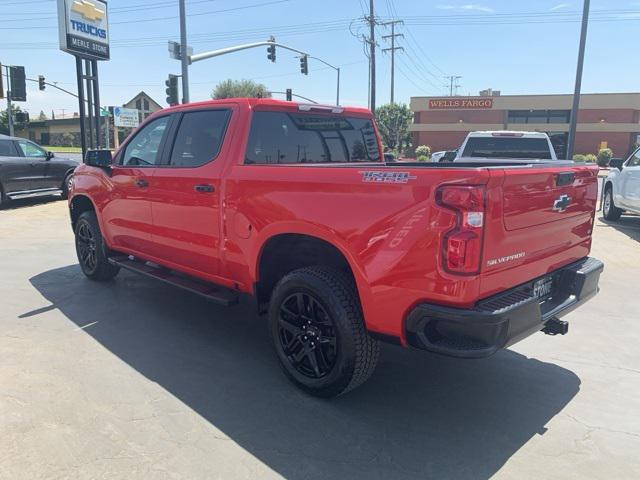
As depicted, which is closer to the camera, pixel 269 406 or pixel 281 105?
pixel 269 406

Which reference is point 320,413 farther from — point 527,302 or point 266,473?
point 527,302

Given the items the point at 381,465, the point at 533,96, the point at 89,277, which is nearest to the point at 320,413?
the point at 381,465

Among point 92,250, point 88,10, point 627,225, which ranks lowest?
point 627,225

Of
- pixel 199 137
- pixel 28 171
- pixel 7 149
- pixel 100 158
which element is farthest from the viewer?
pixel 28 171

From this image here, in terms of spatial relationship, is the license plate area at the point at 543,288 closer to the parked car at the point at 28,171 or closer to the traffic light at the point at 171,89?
the parked car at the point at 28,171

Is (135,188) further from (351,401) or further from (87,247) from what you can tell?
(351,401)

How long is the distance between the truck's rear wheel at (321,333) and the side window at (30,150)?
42.3ft

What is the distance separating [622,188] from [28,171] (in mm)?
14185

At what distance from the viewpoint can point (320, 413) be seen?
3.35m

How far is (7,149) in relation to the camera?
44.4 feet

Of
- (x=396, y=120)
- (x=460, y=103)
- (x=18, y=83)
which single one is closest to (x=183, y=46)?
(x=18, y=83)

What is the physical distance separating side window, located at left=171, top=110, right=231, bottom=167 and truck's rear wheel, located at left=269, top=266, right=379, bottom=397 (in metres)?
1.41

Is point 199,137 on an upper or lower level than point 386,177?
upper

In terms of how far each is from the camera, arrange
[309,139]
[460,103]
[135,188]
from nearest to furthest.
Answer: [309,139]
[135,188]
[460,103]
